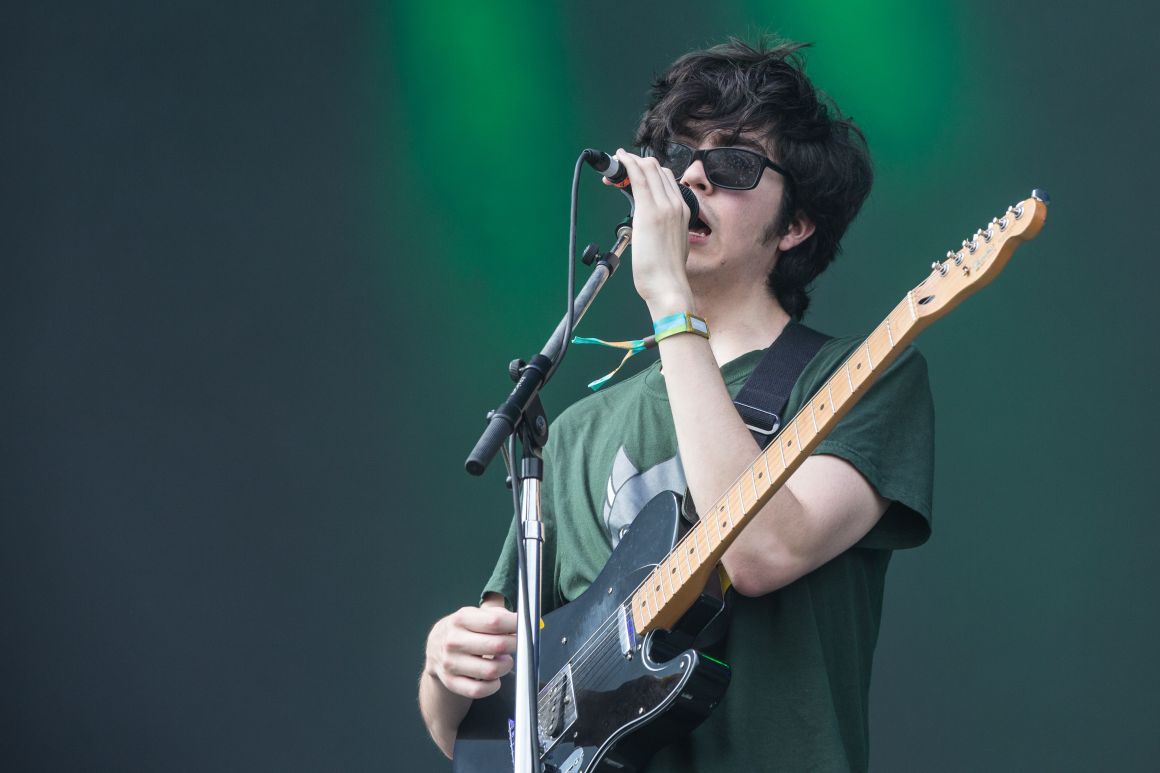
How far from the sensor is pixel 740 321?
216 centimetres

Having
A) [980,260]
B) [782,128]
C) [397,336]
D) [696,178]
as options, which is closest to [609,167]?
[696,178]

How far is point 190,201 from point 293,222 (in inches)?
11.0

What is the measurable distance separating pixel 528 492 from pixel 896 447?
0.61 metres

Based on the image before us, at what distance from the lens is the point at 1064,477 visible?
2859 millimetres

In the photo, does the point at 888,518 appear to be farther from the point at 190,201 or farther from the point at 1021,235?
the point at 190,201

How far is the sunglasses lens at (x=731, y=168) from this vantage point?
215 cm

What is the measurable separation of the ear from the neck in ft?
0.42

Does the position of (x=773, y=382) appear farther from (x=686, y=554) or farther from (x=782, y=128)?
(x=782, y=128)

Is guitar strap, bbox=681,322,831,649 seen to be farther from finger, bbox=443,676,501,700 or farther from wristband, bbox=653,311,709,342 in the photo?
finger, bbox=443,676,501,700

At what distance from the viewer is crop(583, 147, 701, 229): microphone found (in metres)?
1.69

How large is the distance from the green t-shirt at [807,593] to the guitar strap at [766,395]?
0.8 inches

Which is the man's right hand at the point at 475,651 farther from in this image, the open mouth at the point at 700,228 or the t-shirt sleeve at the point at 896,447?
the open mouth at the point at 700,228

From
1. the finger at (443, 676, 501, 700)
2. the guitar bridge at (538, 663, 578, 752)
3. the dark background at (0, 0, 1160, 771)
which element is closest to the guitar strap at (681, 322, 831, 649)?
the guitar bridge at (538, 663, 578, 752)

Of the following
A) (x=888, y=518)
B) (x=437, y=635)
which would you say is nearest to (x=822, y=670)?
(x=888, y=518)
